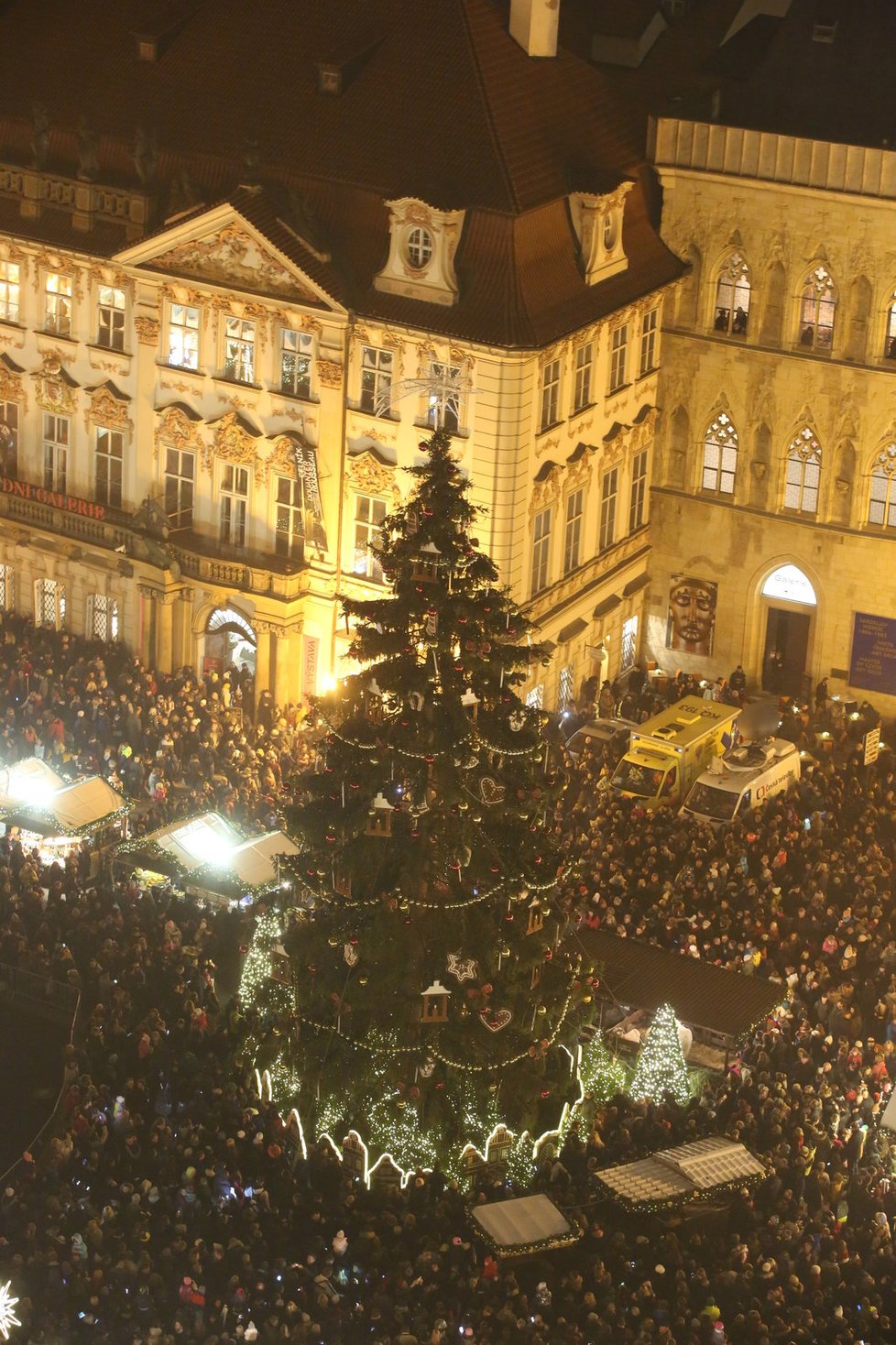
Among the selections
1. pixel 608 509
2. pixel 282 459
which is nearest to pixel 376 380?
pixel 282 459

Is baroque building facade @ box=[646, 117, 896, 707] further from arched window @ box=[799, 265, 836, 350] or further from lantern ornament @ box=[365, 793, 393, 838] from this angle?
lantern ornament @ box=[365, 793, 393, 838]

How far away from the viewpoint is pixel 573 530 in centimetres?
6562

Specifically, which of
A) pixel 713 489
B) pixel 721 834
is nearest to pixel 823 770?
pixel 721 834

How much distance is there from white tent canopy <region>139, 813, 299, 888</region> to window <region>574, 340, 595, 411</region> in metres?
14.5

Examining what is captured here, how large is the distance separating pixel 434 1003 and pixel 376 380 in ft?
72.8

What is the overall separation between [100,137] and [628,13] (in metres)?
14.9

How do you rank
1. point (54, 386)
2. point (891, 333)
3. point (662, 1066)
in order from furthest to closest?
point (54, 386)
point (891, 333)
point (662, 1066)

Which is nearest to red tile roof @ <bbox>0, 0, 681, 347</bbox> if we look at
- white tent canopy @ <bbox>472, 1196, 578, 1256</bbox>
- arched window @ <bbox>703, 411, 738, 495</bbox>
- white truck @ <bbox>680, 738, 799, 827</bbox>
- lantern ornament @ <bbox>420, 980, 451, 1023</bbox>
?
arched window @ <bbox>703, 411, 738, 495</bbox>

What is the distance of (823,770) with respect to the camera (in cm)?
6297

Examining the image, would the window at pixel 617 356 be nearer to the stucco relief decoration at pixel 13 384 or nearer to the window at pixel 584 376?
the window at pixel 584 376

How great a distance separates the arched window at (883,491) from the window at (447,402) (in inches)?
484

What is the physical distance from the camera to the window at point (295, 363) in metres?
63.1

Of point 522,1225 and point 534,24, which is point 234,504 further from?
point 522,1225

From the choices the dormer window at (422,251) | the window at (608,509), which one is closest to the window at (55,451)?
the dormer window at (422,251)
